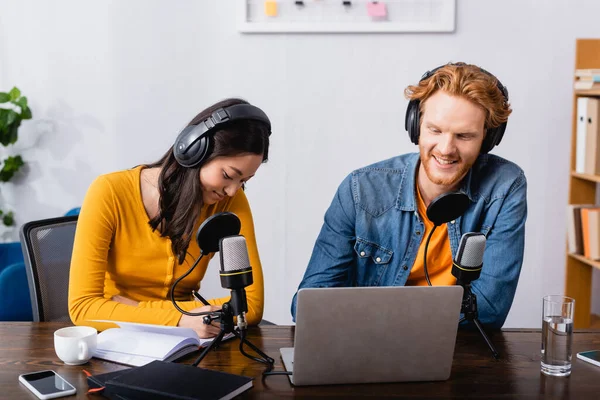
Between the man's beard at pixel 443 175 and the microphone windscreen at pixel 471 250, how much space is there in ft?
1.59

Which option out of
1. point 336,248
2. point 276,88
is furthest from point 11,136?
point 336,248

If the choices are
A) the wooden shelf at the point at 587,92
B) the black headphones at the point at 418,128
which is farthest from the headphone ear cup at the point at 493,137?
the wooden shelf at the point at 587,92

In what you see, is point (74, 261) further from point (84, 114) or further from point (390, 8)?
point (390, 8)

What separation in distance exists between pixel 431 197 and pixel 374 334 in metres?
0.76

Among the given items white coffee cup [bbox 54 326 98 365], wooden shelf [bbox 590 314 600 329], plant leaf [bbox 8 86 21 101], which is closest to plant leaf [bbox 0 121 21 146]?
plant leaf [bbox 8 86 21 101]

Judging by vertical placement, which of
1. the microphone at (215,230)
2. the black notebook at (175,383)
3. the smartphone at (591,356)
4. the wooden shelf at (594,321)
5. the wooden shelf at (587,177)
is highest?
the microphone at (215,230)

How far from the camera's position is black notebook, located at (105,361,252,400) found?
1.11 meters

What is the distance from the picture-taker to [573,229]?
3.06 m

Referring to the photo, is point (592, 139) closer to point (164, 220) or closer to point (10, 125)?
point (164, 220)

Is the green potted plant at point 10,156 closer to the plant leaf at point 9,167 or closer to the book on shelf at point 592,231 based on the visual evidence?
the plant leaf at point 9,167

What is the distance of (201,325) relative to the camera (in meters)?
1.49

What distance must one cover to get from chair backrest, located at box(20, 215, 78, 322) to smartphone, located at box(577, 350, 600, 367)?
4.24 feet

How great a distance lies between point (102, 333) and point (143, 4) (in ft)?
6.68

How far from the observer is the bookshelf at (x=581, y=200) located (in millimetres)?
2979
